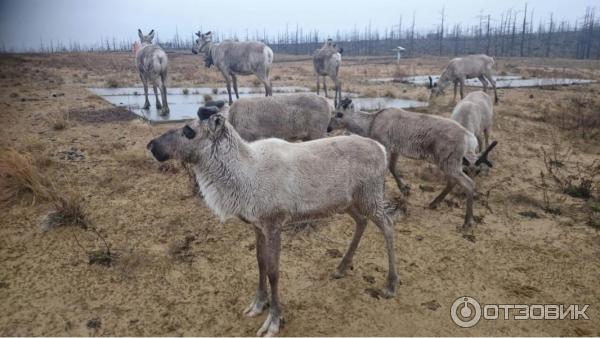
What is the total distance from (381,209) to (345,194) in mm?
637

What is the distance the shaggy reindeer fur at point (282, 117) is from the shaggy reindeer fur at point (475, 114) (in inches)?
120

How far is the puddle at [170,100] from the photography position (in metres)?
11.5

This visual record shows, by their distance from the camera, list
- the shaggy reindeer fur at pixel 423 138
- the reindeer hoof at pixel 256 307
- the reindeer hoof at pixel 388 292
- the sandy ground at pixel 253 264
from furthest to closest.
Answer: the shaggy reindeer fur at pixel 423 138 < the reindeer hoof at pixel 388 292 < the reindeer hoof at pixel 256 307 < the sandy ground at pixel 253 264

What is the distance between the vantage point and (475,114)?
830cm

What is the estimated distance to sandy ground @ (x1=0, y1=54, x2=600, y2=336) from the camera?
3.92 metres

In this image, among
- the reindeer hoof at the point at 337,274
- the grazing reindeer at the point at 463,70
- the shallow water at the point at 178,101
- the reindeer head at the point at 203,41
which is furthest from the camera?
the grazing reindeer at the point at 463,70

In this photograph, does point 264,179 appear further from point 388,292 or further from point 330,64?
point 330,64

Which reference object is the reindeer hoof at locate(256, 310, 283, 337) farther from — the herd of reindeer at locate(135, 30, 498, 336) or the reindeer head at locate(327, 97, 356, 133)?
the reindeer head at locate(327, 97, 356, 133)

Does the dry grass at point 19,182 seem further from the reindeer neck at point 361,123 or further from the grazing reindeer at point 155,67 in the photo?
the reindeer neck at point 361,123

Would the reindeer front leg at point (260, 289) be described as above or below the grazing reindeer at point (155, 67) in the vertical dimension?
below

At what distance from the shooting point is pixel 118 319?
3871mm

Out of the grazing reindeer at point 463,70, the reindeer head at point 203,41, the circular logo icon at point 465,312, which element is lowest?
the circular logo icon at point 465,312

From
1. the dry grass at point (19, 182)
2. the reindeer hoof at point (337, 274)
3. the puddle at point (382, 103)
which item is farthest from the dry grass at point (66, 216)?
the puddle at point (382, 103)

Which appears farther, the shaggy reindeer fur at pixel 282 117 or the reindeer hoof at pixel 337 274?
the shaggy reindeer fur at pixel 282 117
